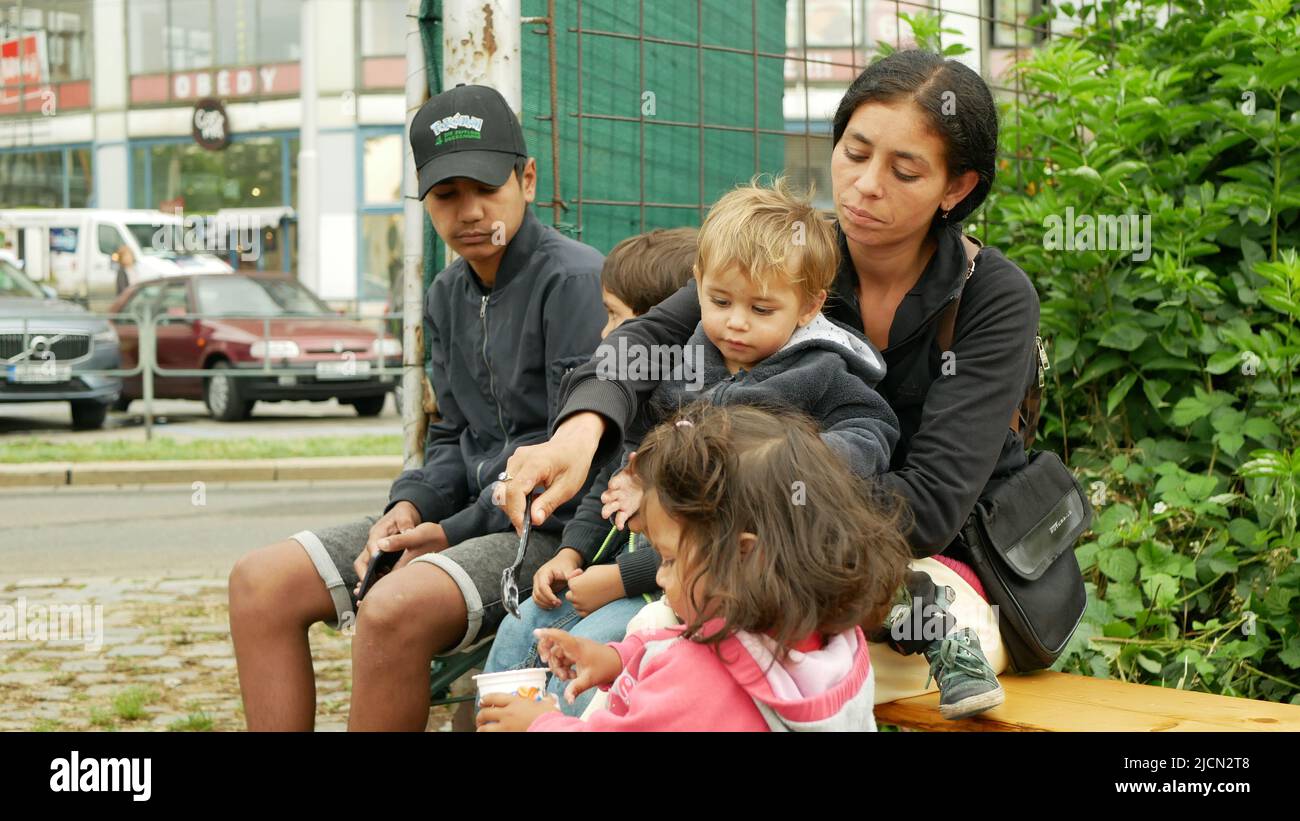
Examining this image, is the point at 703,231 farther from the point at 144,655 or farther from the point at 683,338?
the point at 144,655

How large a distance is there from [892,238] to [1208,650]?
1618mm

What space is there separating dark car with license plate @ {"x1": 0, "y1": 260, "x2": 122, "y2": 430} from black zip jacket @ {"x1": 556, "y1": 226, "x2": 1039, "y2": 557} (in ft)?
38.7

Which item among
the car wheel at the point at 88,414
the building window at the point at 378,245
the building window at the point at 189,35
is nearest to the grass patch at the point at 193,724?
the car wheel at the point at 88,414

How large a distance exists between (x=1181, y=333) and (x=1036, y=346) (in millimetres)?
1596

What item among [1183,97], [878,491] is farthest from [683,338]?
[1183,97]

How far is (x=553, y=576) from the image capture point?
2947 millimetres

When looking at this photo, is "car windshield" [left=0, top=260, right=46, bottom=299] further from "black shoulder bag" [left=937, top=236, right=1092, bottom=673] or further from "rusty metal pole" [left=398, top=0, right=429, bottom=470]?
"black shoulder bag" [left=937, top=236, right=1092, bottom=673]

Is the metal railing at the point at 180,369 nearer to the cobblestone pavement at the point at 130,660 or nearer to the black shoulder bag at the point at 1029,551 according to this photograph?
the cobblestone pavement at the point at 130,660

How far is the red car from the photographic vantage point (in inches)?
575

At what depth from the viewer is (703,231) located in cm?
270

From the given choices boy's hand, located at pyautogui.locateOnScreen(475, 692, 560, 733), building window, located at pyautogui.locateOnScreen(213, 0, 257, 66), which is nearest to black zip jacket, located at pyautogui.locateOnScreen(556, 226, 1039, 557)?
boy's hand, located at pyautogui.locateOnScreen(475, 692, 560, 733)

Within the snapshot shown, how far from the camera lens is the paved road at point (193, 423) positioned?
14.0 m

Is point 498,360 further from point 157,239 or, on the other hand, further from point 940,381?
point 157,239

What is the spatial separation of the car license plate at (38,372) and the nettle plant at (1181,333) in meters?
10.9
